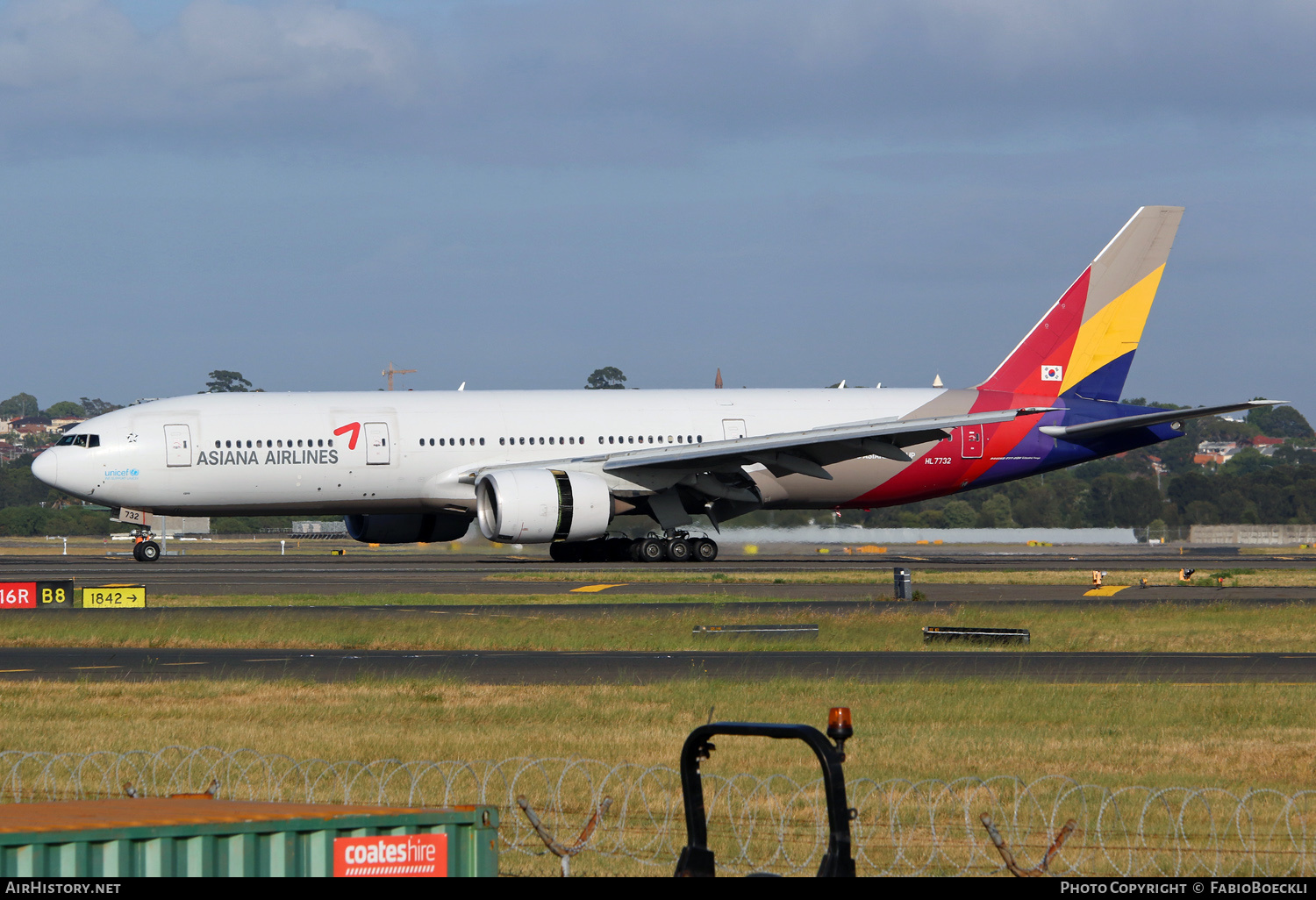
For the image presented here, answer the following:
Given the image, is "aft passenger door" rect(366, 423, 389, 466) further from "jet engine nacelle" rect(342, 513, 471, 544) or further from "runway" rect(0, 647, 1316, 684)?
"runway" rect(0, 647, 1316, 684)

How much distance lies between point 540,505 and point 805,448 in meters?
7.89

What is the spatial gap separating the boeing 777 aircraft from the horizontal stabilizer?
73 millimetres

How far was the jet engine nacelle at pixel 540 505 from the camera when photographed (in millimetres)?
39562

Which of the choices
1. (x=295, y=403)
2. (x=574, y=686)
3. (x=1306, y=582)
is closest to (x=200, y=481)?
(x=295, y=403)

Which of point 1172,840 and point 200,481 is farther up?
point 200,481

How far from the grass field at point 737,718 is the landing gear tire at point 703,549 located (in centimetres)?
2545

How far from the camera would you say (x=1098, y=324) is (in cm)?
4762

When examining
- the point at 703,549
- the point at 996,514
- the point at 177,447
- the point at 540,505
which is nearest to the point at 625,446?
the point at 703,549
